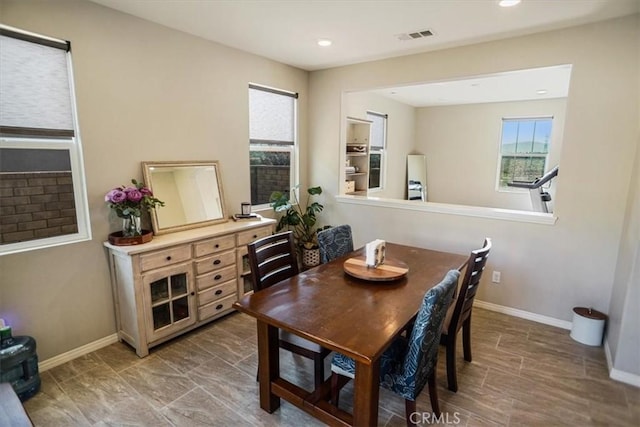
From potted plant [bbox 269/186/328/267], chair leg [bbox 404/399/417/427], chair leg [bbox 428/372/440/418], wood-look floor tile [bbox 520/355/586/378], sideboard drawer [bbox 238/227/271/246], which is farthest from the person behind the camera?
potted plant [bbox 269/186/328/267]

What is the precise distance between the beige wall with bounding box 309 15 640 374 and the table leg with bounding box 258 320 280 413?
2336 millimetres

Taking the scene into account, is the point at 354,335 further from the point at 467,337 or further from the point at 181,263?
the point at 181,263

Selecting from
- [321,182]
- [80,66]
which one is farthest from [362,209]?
[80,66]

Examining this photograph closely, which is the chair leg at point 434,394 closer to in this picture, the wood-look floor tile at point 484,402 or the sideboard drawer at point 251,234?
the wood-look floor tile at point 484,402

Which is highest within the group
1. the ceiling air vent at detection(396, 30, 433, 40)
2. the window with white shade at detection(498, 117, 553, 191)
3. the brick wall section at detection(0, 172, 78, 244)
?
the ceiling air vent at detection(396, 30, 433, 40)

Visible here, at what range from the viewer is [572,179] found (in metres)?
2.92

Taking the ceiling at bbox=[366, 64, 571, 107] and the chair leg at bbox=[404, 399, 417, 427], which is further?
the ceiling at bbox=[366, 64, 571, 107]

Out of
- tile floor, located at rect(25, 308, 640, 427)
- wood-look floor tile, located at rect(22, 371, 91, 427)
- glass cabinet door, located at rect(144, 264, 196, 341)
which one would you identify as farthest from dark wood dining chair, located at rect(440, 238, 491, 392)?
wood-look floor tile, located at rect(22, 371, 91, 427)

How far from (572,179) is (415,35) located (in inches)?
73.4

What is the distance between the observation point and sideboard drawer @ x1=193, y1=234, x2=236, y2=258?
288cm

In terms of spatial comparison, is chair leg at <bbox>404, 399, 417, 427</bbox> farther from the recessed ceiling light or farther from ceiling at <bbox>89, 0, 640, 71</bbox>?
the recessed ceiling light

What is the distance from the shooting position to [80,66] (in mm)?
2436

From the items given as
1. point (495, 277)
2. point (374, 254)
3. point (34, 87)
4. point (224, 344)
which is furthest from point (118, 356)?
point (495, 277)

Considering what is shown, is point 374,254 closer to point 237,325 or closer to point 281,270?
point 281,270
